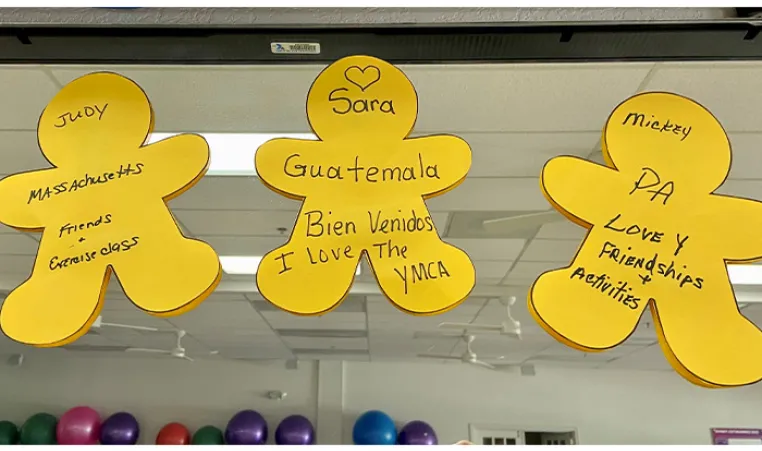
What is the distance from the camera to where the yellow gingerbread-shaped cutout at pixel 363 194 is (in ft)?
2.53

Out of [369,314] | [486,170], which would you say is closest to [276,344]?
[369,314]

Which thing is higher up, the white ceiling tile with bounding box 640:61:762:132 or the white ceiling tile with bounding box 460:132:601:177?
the white ceiling tile with bounding box 460:132:601:177

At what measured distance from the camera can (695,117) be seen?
896mm

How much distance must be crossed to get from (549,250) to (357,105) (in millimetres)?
2486

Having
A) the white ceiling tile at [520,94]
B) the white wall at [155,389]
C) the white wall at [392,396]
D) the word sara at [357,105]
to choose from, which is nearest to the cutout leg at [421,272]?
the word sara at [357,105]

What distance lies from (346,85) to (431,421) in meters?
6.06

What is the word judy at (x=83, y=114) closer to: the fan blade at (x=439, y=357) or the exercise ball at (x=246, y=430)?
the exercise ball at (x=246, y=430)

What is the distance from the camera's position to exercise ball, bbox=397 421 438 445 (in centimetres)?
559

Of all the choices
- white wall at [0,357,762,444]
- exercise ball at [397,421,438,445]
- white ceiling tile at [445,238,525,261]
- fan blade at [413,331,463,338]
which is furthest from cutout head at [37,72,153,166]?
white wall at [0,357,762,444]

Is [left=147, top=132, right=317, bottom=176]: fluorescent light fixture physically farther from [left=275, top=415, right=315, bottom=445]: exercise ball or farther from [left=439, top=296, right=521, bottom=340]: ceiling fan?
[left=275, top=415, right=315, bottom=445]: exercise ball

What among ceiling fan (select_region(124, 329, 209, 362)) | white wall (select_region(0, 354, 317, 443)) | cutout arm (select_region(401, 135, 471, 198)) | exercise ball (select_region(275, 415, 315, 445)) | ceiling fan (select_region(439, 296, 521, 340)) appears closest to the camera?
cutout arm (select_region(401, 135, 471, 198))

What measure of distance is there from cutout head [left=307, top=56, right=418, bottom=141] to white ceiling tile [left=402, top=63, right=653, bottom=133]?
27.2 inches

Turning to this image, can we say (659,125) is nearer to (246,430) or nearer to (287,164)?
(287,164)

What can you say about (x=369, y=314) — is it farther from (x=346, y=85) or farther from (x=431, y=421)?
(x=346, y=85)
